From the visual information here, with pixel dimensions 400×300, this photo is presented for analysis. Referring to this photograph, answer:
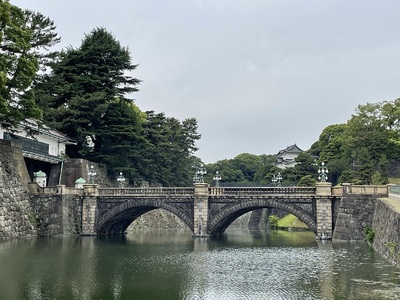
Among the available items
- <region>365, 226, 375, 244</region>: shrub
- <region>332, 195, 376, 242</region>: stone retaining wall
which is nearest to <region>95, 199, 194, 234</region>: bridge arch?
<region>332, 195, 376, 242</region>: stone retaining wall

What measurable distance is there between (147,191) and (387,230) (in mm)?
25565

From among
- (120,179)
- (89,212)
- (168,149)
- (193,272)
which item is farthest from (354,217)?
(168,149)

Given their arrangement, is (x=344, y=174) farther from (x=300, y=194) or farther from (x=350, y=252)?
(x=350, y=252)

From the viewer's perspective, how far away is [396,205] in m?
35.7

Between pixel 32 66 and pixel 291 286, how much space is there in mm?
30209

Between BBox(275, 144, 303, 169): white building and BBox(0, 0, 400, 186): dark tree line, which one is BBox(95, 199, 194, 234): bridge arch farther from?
BBox(275, 144, 303, 169): white building

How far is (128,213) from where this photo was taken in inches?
2205

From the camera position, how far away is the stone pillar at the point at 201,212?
167ft

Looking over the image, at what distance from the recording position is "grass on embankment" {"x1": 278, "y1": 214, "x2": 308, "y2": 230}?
74.7m

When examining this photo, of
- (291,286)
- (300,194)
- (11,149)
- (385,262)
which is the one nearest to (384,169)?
(300,194)

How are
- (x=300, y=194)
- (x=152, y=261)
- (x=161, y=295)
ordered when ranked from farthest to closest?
(x=300, y=194)
(x=152, y=261)
(x=161, y=295)

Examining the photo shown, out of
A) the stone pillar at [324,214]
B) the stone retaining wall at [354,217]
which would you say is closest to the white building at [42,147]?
the stone pillar at [324,214]

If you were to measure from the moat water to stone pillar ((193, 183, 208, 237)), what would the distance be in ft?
26.7

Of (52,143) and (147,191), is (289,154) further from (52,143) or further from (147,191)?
(147,191)
